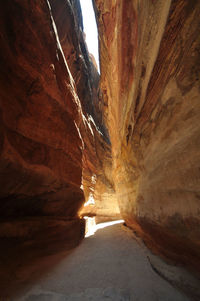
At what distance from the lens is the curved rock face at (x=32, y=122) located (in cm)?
258

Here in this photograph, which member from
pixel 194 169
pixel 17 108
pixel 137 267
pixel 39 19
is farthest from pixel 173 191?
pixel 39 19

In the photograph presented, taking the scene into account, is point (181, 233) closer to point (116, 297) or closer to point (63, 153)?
point (116, 297)

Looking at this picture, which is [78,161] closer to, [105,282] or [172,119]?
[105,282]

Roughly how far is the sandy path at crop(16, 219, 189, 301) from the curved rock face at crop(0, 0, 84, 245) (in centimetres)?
132

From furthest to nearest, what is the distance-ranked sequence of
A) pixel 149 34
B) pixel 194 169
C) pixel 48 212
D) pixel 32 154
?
pixel 48 212 < pixel 32 154 < pixel 149 34 < pixel 194 169

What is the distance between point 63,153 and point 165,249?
11.6 feet

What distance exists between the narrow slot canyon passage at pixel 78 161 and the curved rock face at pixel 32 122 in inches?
1.0

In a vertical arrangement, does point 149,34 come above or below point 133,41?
below

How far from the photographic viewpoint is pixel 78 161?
15.0 feet

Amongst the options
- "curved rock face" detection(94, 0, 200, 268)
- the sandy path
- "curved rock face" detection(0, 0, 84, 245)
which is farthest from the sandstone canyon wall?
"curved rock face" detection(94, 0, 200, 268)

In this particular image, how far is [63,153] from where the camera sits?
379cm

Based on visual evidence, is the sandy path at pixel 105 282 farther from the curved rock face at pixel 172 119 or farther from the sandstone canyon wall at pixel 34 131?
the sandstone canyon wall at pixel 34 131

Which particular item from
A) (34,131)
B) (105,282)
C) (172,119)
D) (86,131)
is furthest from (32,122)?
(86,131)

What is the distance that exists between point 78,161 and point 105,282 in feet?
10.9
